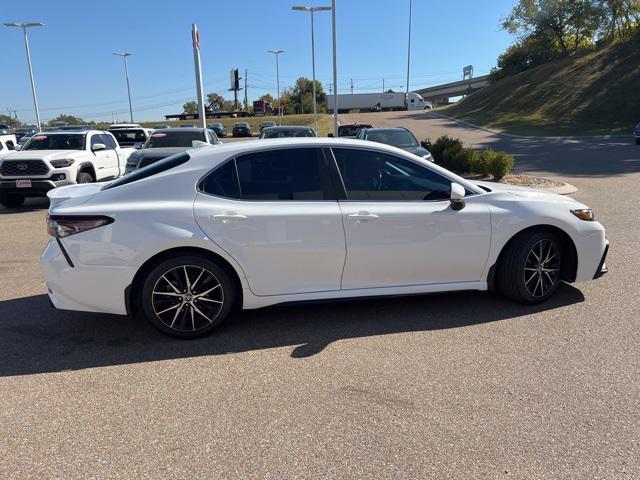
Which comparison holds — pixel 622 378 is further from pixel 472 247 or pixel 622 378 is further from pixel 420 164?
pixel 420 164

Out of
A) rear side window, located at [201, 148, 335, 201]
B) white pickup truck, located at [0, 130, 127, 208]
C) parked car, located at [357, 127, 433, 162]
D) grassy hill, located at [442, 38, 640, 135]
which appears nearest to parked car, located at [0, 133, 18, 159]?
white pickup truck, located at [0, 130, 127, 208]

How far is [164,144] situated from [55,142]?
305cm

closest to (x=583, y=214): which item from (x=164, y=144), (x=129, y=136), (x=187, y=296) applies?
(x=187, y=296)

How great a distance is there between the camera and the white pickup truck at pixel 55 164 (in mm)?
10961

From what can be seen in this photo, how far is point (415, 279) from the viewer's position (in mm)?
4426

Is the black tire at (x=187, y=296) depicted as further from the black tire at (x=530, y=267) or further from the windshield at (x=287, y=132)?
the windshield at (x=287, y=132)

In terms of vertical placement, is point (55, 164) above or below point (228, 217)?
below

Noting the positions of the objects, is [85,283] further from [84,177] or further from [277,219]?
[84,177]

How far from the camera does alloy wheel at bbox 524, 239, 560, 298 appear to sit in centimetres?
462

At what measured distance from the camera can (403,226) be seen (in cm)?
427

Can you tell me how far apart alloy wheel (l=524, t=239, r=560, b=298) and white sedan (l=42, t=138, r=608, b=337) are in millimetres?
12

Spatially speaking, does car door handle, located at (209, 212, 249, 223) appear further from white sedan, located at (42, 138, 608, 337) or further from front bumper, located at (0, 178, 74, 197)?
front bumper, located at (0, 178, 74, 197)

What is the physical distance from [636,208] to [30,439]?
33.6 feet

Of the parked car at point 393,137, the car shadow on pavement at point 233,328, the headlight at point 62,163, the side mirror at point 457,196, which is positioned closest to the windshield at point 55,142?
the headlight at point 62,163
